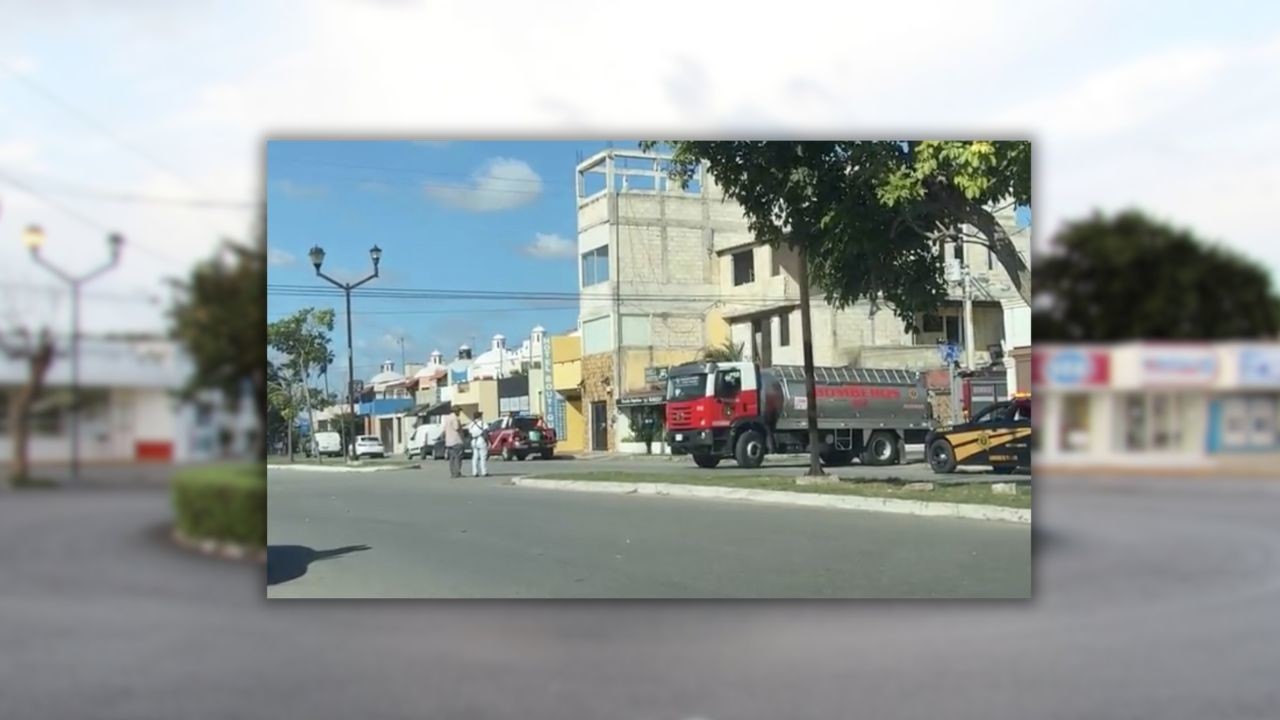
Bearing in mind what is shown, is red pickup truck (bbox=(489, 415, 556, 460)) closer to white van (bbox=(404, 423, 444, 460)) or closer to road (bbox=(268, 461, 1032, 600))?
road (bbox=(268, 461, 1032, 600))

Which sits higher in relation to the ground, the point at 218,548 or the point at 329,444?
the point at 329,444

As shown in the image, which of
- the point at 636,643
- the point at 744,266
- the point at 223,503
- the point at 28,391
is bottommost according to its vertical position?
the point at 636,643

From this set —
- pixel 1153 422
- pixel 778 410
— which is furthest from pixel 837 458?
pixel 1153 422

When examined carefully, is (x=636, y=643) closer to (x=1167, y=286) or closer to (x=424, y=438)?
(x=424, y=438)

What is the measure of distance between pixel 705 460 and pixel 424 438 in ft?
6.88

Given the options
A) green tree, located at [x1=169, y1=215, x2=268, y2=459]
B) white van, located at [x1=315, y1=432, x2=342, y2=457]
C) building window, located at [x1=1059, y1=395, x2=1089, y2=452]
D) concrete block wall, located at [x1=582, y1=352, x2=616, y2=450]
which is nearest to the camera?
green tree, located at [x1=169, y1=215, x2=268, y2=459]

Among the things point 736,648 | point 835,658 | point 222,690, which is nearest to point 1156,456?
point 835,658

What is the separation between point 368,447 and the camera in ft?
24.4

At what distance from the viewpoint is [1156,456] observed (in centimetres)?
618

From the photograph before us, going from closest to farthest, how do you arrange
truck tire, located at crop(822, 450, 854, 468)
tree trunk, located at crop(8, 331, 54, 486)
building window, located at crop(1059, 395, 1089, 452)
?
tree trunk, located at crop(8, 331, 54, 486)
building window, located at crop(1059, 395, 1089, 452)
truck tire, located at crop(822, 450, 854, 468)

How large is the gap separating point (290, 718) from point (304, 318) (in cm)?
279

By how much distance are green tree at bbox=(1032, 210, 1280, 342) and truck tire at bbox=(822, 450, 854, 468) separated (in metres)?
2.23

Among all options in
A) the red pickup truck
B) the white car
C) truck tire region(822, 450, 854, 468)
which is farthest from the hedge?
truck tire region(822, 450, 854, 468)

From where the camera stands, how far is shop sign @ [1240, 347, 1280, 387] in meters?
6.09
